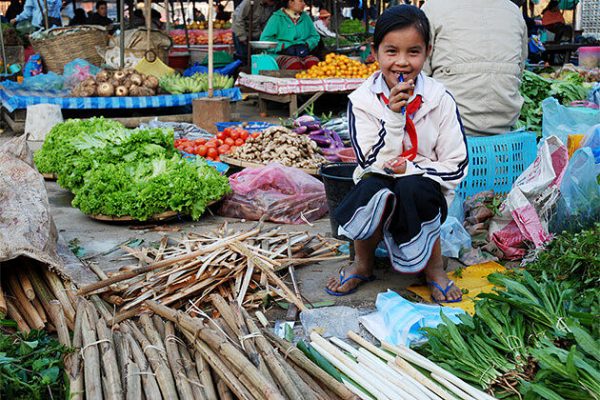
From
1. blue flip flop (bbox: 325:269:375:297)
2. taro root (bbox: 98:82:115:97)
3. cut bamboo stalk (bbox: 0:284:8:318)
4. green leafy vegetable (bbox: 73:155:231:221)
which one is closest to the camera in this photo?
Result: cut bamboo stalk (bbox: 0:284:8:318)

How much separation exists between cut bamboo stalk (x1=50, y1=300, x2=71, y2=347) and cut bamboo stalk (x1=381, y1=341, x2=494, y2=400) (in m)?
1.31

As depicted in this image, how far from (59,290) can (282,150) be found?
3004mm

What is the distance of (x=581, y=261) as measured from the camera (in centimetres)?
328

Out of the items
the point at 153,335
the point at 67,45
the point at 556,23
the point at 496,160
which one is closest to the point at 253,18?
the point at 67,45

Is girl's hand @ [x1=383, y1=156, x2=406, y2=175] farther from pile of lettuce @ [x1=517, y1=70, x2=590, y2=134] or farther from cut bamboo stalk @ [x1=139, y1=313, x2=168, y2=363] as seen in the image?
pile of lettuce @ [x1=517, y1=70, x2=590, y2=134]

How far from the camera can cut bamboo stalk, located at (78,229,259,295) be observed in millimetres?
3414

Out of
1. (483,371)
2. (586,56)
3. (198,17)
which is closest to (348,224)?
(483,371)

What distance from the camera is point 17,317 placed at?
3.22 m

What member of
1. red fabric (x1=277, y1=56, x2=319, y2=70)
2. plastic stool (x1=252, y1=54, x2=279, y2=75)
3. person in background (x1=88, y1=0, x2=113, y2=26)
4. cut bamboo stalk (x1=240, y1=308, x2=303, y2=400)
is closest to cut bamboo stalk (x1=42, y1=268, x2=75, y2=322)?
cut bamboo stalk (x1=240, y1=308, x2=303, y2=400)

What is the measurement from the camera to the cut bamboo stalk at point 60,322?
2.93 m

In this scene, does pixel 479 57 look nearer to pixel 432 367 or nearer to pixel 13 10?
pixel 432 367

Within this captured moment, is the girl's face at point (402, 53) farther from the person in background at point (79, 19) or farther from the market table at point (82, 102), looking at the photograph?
the person in background at point (79, 19)

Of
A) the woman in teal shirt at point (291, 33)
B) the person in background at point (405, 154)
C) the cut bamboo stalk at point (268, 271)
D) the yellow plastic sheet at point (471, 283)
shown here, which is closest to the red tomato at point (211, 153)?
the cut bamboo stalk at point (268, 271)

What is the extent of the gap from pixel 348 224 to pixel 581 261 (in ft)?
3.72
